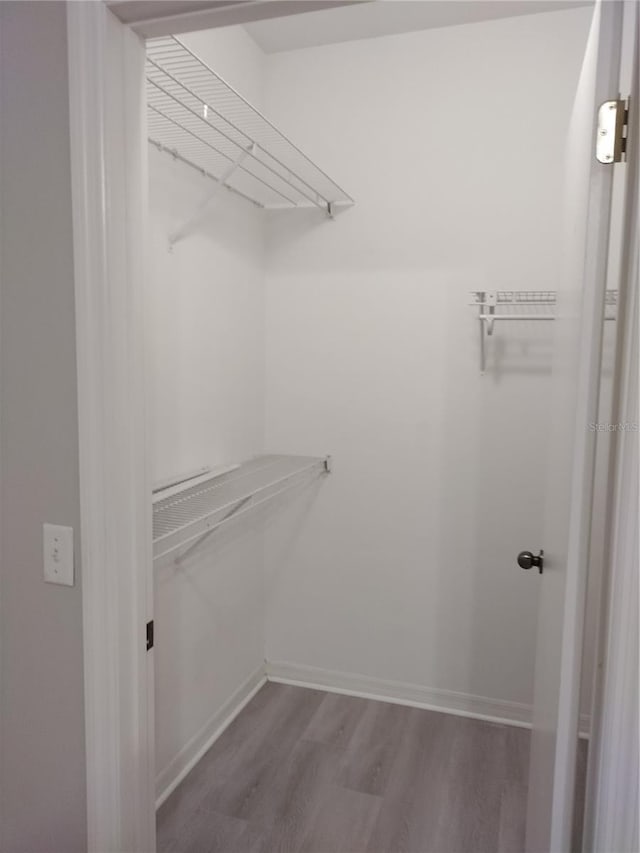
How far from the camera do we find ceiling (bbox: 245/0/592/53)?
6.93 feet

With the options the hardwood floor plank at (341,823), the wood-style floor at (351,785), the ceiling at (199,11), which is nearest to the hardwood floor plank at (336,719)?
the wood-style floor at (351,785)

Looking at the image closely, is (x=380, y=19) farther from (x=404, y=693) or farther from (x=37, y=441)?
(x=404, y=693)

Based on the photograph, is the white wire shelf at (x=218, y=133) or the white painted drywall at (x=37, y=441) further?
the white wire shelf at (x=218, y=133)

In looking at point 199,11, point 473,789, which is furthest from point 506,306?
Result: point 473,789

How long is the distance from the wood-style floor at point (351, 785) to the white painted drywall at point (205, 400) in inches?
6.1

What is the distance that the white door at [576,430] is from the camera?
93 cm

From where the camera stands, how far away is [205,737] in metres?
2.24

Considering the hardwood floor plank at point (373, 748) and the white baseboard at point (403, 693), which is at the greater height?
the white baseboard at point (403, 693)

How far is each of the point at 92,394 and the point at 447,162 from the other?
1816 millimetres

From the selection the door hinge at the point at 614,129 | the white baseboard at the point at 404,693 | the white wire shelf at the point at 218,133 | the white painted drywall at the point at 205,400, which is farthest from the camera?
the white baseboard at the point at 404,693

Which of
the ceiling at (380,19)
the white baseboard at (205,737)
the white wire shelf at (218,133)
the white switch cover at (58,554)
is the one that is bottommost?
the white baseboard at (205,737)

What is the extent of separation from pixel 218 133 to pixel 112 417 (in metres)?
1.16

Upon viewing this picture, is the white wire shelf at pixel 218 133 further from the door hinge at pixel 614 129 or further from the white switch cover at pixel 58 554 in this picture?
the white switch cover at pixel 58 554

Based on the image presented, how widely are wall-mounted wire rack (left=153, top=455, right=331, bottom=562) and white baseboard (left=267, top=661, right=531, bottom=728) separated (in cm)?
86
